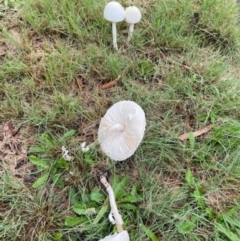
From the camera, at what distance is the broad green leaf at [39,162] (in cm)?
193

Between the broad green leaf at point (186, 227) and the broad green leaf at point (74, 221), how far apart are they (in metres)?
0.47

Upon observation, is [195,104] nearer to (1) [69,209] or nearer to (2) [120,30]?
(2) [120,30]

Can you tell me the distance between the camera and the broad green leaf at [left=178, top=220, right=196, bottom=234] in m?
1.76

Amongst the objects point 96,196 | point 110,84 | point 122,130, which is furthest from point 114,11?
point 96,196

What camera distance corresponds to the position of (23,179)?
1937 millimetres

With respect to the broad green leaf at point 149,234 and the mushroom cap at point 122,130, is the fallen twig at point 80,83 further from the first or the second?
the broad green leaf at point 149,234

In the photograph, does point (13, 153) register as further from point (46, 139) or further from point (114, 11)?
point (114, 11)

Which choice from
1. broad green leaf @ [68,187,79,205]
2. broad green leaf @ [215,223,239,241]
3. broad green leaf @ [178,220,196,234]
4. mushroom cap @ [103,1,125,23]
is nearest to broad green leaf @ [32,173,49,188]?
broad green leaf @ [68,187,79,205]

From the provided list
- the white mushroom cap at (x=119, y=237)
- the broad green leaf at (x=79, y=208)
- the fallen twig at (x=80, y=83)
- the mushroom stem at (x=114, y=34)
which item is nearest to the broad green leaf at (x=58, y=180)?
the broad green leaf at (x=79, y=208)

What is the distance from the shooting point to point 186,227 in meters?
1.77

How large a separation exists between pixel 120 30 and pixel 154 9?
0.32 meters

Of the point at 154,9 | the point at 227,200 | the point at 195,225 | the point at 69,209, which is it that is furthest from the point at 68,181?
the point at 154,9

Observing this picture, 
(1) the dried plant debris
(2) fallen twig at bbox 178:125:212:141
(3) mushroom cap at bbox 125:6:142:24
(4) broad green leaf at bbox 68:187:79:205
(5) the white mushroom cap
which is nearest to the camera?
(5) the white mushroom cap

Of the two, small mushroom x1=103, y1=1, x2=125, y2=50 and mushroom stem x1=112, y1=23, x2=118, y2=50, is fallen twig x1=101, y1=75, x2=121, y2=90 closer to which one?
mushroom stem x1=112, y1=23, x2=118, y2=50
